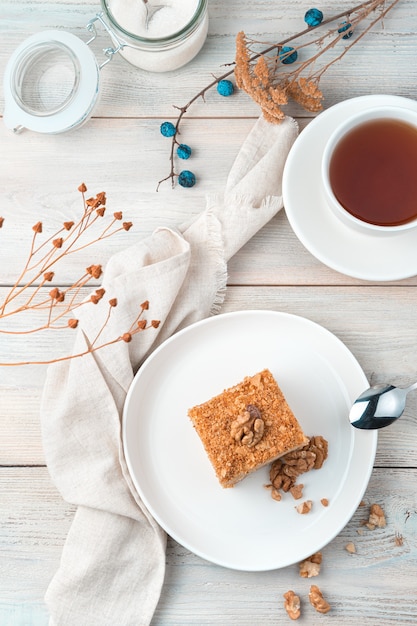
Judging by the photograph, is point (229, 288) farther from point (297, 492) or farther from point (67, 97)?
point (67, 97)

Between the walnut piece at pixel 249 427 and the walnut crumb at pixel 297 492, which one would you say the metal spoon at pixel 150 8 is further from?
the walnut crumb at pixel 297 492

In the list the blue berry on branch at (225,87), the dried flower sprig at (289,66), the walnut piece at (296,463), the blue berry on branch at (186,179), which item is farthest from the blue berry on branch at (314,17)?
the walnut piece at (296,463)

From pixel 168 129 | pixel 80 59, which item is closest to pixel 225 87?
pixel 168 129

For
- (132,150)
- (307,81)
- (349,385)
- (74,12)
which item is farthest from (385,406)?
(74,12)

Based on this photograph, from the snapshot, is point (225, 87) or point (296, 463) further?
point (225, 87)

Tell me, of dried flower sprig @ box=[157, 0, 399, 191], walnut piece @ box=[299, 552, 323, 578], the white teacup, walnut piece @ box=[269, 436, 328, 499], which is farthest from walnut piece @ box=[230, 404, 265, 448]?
dried flower sprig @ box=[157, 0, 399, 191]

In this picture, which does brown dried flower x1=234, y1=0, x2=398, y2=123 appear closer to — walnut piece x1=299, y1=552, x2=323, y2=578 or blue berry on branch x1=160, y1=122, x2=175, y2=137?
blue berry on branch x1=160, y1=122, x2=175, y2=137

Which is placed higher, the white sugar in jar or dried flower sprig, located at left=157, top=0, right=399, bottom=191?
the white sugar in jar
